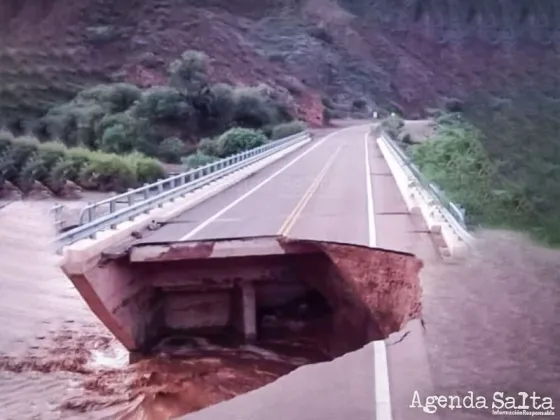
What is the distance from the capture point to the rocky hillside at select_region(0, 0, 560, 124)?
4805 millimetres

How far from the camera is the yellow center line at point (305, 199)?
22.2ft

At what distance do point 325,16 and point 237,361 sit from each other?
243 centimetres

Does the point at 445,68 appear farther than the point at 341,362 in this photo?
Yes

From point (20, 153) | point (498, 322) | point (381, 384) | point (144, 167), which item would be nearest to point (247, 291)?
point (144, 167)

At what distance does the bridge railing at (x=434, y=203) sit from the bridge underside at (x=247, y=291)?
0.35 metres

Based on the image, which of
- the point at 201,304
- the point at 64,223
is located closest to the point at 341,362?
the point at 64,223

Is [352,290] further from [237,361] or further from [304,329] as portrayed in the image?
[237,361]

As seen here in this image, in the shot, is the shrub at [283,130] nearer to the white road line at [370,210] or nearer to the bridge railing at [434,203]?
the white road line at [370,210]

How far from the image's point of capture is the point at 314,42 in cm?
594

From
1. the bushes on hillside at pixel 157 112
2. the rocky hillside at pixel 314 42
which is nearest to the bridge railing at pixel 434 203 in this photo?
the rocky hillside at pixel 314 42

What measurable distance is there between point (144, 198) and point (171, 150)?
0.80 m

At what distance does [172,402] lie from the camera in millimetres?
6043

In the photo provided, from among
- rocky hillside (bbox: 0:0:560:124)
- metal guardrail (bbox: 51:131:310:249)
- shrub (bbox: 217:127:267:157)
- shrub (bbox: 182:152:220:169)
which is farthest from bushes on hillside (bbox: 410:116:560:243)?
shrub (bbox: 217:127:267:157)

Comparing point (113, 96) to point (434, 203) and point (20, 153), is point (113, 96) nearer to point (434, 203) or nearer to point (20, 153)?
point (20, 153)
